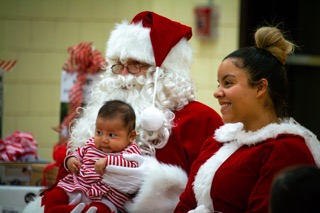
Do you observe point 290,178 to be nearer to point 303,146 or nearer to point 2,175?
point 303,146

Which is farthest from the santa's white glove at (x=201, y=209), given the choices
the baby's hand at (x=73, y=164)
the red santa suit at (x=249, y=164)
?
the baby's hand at (x=73, y=164)

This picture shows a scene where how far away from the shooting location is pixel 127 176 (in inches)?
121

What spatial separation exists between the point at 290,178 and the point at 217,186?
42.2 inches

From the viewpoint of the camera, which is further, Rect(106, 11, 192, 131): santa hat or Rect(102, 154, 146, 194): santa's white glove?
Rect(106, 11, 192, 131): santa hat

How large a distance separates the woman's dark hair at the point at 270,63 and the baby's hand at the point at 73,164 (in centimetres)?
93

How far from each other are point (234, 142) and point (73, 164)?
2.76 feet

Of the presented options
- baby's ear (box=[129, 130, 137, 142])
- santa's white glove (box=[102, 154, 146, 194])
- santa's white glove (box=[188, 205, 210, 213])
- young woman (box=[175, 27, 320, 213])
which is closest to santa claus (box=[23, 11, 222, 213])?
santa's white glove (box=[102, 154, 146, 194])

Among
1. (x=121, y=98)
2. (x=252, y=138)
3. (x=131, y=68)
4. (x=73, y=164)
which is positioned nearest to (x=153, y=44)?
(x=131, y=68)

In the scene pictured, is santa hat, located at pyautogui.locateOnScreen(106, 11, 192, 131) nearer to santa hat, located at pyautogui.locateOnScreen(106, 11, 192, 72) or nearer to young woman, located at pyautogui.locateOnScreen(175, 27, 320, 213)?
santa hat, located at pyautogui.locateOnScreen(106, 11, 192, 72)

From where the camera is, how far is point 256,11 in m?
5.63

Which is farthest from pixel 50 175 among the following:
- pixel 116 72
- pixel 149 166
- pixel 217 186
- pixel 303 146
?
pixel 303 146

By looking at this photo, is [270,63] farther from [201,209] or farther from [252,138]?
[201,209]

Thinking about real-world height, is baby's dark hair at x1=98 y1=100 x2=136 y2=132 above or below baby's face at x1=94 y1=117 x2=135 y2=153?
above

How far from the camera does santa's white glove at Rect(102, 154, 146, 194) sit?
3.04 metres
